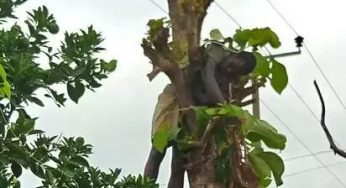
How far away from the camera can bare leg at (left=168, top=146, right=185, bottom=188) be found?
16.2ft

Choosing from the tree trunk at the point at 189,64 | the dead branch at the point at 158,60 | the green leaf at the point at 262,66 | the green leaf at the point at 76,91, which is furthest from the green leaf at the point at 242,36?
the green leaf at the point at 76,91

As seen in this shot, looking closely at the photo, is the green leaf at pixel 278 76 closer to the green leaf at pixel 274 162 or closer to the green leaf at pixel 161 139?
the green leaf at pixel 274 162

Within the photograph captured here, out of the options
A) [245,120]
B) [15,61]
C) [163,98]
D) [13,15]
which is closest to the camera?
[15,61]

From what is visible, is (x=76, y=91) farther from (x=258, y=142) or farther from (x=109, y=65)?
(x=258, y=142)

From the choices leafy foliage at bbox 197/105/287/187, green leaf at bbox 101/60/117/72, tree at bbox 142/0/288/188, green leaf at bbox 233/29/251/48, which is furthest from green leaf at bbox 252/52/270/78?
green leaf at bbox 101/60/117/72

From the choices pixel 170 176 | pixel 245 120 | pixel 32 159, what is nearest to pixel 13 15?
pixel 32 159

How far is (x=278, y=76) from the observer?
16.2 ft

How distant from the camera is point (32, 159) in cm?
253

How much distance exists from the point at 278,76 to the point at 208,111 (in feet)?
2.14

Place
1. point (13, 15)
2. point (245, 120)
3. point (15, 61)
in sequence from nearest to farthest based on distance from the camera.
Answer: point (15, 61) < point (13, 15) < point (245, 120)

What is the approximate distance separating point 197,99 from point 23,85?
2459 millimetres

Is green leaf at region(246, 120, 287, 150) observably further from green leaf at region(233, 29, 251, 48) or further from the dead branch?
the dead branch

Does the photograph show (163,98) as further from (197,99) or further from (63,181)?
(63,181)

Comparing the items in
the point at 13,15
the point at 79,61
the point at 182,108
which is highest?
the point at 182,108
